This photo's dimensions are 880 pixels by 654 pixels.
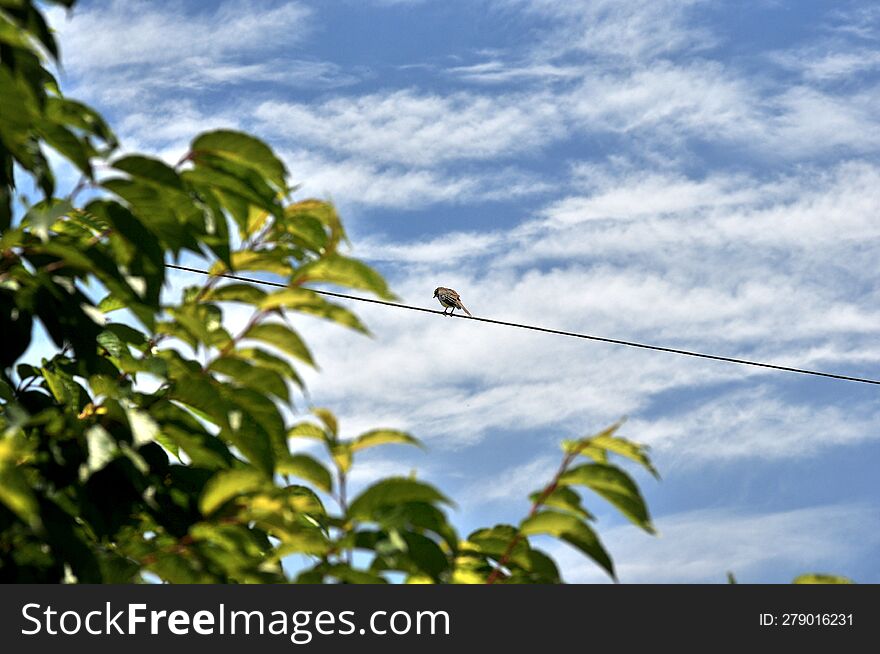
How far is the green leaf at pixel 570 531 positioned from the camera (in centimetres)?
210

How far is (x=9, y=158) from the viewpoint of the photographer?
112 inches

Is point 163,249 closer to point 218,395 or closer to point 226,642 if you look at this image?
point 218,395

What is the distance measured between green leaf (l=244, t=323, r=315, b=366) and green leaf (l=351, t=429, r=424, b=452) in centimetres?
23

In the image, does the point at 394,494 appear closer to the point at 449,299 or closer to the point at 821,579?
the point at 821,579

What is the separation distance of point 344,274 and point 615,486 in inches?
29.2

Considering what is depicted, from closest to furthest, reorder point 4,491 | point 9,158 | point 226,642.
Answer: point 4,491
point 226,642
point 9,158

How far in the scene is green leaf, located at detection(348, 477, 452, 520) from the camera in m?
2.05

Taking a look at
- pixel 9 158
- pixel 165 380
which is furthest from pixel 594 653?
pixel 9 158

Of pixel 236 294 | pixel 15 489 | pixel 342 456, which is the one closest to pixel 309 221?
pixel 236 294

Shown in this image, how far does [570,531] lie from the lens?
6.93ft

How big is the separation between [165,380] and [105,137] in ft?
2.01

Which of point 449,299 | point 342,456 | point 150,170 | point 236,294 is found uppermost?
point 449,299

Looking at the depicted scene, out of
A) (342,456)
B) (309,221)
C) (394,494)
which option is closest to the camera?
(394,494)

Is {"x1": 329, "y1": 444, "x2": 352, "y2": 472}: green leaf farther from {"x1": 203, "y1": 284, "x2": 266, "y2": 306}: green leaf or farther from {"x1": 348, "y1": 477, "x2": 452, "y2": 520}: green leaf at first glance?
{"x1": 203, "y1": 284, "x2": 266, "y2": 306}: green leaf
